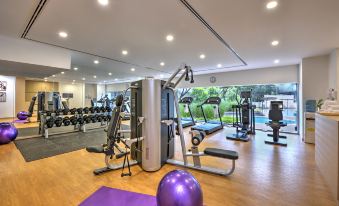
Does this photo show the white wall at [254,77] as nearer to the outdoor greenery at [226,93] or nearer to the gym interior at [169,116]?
the outdoor greenery at [226,93]

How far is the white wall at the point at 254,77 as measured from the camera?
252 inches

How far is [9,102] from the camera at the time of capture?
10.0 meters

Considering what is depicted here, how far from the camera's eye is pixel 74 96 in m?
11.4

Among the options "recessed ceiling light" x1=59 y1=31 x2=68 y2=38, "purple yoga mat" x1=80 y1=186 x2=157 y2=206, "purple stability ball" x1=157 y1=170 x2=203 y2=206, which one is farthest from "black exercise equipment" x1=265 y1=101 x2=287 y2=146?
"recessed ceiling light" x1=59 y1=31 x2=68 y2=38

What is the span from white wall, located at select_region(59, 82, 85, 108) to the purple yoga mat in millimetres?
10666

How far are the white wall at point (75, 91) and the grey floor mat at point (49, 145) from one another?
644cm

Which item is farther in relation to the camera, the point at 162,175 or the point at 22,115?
the point at 22,115

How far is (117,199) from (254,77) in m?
7.06

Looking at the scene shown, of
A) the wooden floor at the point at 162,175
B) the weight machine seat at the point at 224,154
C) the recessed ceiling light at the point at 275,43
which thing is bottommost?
the wooden floor at the point at 162,175

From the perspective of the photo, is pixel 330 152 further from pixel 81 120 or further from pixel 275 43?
pixel 81 120

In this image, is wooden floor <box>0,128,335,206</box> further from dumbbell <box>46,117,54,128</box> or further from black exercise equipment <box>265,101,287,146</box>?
dumbbell <box>46,117,54,128</box>

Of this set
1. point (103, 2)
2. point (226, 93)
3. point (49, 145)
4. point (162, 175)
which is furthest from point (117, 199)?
point (226, 93)

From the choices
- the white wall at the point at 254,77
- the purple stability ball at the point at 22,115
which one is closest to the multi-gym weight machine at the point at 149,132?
the white wall at the point at 254,77

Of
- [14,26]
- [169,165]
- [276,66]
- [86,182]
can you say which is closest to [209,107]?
[276,66]
